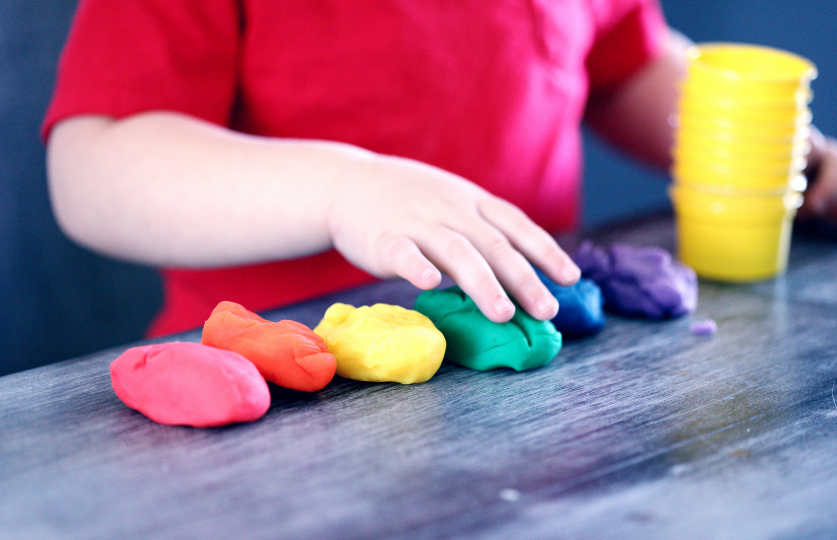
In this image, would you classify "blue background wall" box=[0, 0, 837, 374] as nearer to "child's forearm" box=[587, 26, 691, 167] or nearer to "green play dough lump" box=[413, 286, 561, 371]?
"child's forearm" box=[587, 26, 691, 167]

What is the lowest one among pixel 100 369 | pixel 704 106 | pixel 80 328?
pixel 80 328

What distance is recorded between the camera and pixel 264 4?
0.78m

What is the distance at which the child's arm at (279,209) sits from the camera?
1.87 feet

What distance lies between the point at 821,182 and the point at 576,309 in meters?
0.50

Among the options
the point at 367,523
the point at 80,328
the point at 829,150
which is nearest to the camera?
the point at 367,523

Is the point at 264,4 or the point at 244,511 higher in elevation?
the point at 264,4

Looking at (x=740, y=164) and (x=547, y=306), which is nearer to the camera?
(x=547, y=306)

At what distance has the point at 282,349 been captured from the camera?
19.3 inches

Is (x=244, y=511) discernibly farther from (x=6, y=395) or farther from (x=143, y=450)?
(x=6, y=395)

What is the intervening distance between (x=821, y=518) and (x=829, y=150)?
0.70 metres

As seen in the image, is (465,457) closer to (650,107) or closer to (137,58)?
(137,58)

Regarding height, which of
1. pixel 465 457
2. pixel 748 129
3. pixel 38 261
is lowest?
pixel 38 261

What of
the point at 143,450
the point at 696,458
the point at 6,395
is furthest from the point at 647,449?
the point at 6,395

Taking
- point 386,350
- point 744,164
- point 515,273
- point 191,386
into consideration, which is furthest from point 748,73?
point 191,386
